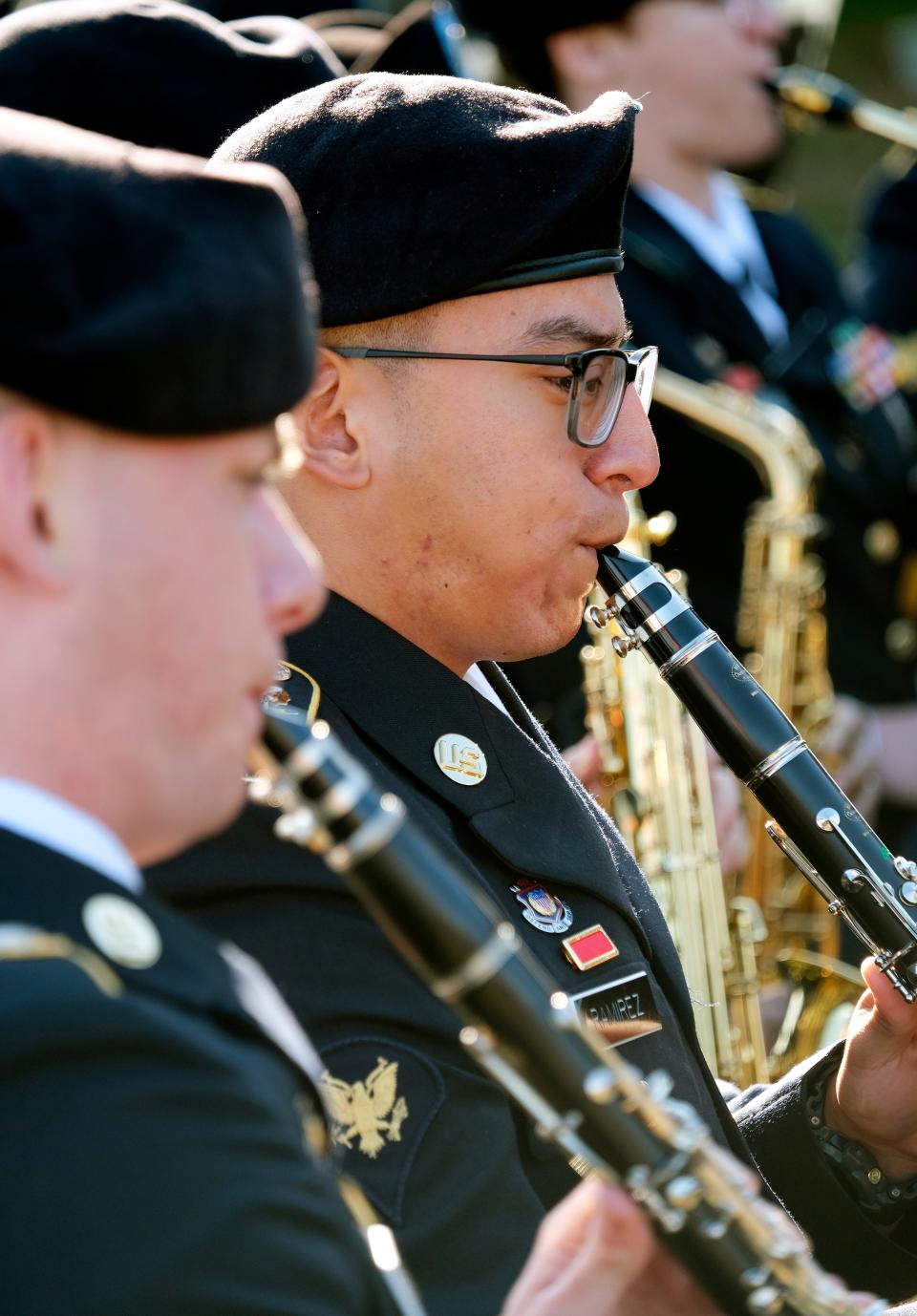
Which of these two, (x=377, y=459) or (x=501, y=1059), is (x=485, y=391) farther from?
(x=501, y=1059)

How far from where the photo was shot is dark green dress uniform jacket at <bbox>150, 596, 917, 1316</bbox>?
187 cm

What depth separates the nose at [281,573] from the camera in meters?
1.35

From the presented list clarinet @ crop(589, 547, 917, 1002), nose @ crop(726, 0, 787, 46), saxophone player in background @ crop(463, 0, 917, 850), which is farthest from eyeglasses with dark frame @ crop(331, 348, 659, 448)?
nose @ crop(726, 0, 787, 46)

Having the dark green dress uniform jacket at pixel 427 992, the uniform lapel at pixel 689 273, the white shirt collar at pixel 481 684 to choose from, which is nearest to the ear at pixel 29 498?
the dark green dress uniform jacket at pixel 427 992

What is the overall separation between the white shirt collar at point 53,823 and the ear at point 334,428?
41.0 inches

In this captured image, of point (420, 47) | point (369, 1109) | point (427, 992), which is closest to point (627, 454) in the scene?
point (427, 992)

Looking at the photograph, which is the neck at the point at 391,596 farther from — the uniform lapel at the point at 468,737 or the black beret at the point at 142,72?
the black beret at the point at 142,72

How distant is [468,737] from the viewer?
227 cm

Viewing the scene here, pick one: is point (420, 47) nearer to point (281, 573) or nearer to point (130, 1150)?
point (281, 573)

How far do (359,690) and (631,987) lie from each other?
494mm

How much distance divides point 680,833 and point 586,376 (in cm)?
116

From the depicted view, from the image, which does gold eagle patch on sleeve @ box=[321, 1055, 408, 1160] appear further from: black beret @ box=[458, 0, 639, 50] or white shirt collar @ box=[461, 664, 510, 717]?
black beret @ box=[458, 0, 639, 50]

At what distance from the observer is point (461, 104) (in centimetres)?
225

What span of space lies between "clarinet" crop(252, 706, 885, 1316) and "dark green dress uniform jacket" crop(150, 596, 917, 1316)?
0.54 m
